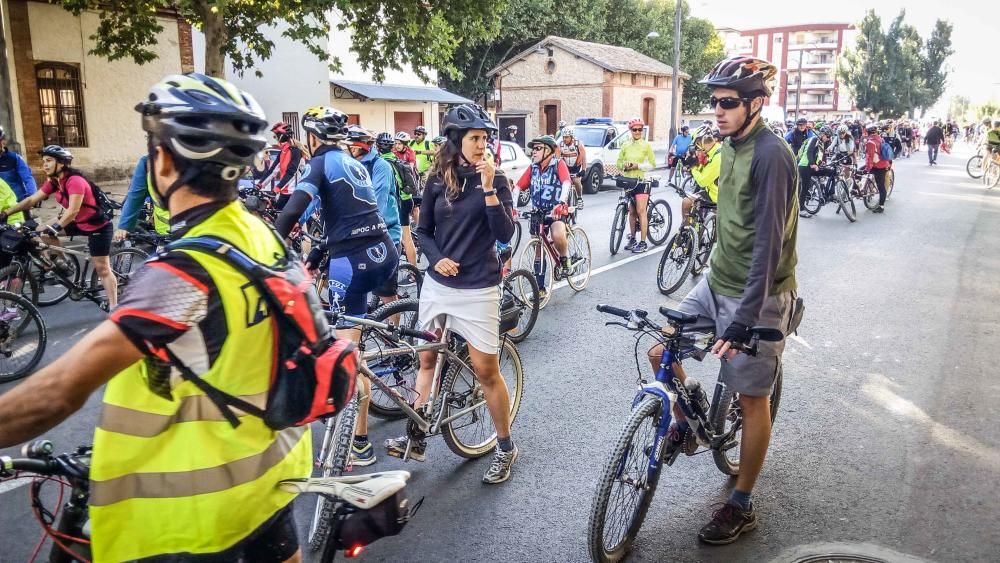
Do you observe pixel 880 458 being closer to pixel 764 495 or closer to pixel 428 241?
pixel 764 495

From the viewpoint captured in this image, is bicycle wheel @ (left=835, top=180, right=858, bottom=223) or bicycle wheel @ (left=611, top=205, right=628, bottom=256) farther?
bicycle wheel @ (left=835, top=180, right=858, bottom=223)

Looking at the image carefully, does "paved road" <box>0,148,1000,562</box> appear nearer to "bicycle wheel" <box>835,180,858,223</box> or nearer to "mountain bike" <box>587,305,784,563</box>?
"mountain bike" <box>587,305,784,563</box>

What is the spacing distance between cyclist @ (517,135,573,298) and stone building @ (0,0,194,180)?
11.0 m

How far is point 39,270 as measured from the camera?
7.22m

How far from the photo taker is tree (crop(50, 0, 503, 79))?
13805 millimetres

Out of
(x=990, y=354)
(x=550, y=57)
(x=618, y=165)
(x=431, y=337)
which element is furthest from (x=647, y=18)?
(x=431, y=337)

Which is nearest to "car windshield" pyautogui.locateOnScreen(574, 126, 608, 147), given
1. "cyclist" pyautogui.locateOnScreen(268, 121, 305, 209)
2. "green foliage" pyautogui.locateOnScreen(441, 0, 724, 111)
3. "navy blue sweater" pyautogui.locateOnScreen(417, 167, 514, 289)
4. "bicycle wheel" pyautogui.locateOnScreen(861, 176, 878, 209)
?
"bicycle wheel" pyautogui.locateOnScreen(861, 176, 878, 209)

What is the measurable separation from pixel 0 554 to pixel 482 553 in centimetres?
221

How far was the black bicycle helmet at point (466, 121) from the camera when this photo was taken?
396cm

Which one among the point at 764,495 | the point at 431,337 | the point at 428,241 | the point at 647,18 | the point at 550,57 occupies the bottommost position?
the point at 764,495

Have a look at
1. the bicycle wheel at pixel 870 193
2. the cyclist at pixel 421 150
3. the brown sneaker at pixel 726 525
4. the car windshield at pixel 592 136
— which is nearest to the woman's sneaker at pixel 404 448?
the brown sneaker at pixel 726 525

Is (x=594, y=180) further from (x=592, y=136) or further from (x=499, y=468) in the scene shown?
(x=499, y=468)

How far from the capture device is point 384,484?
5.98 feet

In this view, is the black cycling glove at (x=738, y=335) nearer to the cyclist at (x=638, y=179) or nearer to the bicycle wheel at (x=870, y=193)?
the cyclist at (x=638, y=179)
